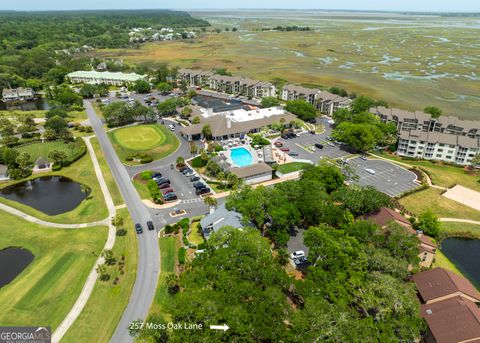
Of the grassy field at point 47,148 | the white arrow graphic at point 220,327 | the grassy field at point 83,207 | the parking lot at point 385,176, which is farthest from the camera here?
the grassy field at point 47,148

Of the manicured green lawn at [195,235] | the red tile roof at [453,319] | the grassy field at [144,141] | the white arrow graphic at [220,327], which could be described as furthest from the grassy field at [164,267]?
the grassy field at [144,141]

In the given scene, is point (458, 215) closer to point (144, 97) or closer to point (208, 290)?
point (208, 290)

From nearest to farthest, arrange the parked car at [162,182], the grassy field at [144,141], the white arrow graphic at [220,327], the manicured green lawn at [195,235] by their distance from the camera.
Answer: the white arrow graphic at [220,327], the manicured green lawn at [195,235], the parked car at [162,182], the grassy field at [144,141]

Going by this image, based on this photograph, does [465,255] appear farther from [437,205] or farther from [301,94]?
[301,94]

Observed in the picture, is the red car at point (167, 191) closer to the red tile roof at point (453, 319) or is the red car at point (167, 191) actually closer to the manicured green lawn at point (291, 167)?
the manicured green lawn at point (291, 167)

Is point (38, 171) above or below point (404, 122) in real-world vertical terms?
below

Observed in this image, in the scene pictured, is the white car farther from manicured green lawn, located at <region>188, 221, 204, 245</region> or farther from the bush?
the bush

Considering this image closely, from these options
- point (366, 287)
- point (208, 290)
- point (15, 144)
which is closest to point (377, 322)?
point (366, 287)
